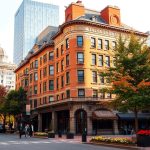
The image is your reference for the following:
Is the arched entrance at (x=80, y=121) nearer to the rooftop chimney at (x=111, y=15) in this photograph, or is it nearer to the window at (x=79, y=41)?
the window at (x=79, y=41)

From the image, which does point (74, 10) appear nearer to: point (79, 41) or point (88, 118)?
point (79, 41)

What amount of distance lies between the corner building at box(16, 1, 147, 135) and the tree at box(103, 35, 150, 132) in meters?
18.8

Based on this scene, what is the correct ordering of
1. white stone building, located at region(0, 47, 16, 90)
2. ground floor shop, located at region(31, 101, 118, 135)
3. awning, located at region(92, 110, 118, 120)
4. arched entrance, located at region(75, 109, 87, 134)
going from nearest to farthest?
awning, located at region(92, 110, 118, 120), ground floor shop, located at region(31, 101, 118, 135), arched entrance, located at region(75, 109, 87, 134), white stone building, located at region(0, 47, 16, 90)

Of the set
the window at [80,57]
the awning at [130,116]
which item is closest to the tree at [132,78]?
the window at [80,57]

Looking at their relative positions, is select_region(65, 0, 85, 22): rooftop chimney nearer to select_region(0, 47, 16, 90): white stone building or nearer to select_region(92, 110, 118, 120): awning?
select_region(92, 110, 118, 120): awning

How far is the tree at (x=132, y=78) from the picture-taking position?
28.0 meters

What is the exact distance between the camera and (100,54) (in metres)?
55.4

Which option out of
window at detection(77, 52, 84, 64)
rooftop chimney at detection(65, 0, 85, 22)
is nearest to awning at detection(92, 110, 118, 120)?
window at detection(77, 52, 84, 64)

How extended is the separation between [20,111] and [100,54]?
2520 centimetres

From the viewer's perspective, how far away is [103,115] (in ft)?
168

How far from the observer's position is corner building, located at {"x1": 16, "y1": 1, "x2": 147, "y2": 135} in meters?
51.8

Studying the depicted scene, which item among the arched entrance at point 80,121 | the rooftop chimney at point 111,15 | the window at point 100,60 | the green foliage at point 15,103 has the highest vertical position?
the rooftop chimney at point 111,15

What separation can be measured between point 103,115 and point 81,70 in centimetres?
841

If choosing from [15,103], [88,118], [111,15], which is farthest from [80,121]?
[15,103]
